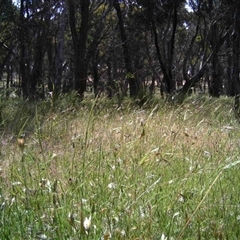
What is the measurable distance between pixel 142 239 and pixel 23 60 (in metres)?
15.0

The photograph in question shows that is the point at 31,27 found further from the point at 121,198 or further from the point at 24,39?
the point at 121,198

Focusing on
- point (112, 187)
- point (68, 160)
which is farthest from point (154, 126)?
point (112, 187)

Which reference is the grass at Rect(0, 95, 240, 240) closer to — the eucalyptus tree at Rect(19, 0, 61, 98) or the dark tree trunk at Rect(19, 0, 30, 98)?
the dark tree trunk at Rect(19, 0, 30, 98)

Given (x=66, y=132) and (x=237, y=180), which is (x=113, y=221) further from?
(x=66, y=132)

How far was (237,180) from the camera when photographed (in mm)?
2439

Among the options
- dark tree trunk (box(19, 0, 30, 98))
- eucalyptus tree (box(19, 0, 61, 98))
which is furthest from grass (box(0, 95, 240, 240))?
eucalyptus tree (box(19, 0, 61, 98))

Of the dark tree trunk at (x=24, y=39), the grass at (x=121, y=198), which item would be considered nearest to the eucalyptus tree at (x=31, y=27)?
the dark tree trunk at (x=24, y=39)

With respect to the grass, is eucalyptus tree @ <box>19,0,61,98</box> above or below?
above

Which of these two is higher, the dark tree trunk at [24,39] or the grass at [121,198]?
the dark tree trunk at [24,39]

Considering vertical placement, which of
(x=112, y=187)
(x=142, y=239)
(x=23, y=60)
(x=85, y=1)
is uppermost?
(x=85, y=1)

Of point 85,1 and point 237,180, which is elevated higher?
point 85,1

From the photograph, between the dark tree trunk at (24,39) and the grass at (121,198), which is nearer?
the grass at (121,198)

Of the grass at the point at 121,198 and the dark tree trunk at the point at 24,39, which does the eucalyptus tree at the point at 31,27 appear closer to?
the dark tree trunk at the point at 24,39

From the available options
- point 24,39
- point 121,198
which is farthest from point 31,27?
point 121,198
